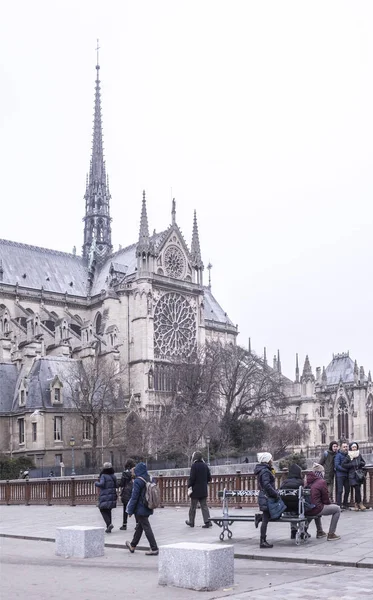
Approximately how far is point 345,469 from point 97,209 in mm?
85990

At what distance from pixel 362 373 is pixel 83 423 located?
181 ft

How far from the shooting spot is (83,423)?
193 feet

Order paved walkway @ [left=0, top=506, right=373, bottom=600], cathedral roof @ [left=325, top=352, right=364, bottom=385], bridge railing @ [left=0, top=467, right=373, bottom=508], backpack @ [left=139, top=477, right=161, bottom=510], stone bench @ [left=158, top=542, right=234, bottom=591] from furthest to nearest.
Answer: cathedral roof @ [left=325, top=352, right=364, bottom=385], bridge railing @ [left=0, top=467, right=373, bottom=508], backpack @ [left=139, top=477, right=161, bottom=510], stone bench @ [left=158, top=542, right=234, bottom=591], paved walkway @ [left=0, top=506, right=373, bottom=600]

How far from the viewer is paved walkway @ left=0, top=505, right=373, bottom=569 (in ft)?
44.3

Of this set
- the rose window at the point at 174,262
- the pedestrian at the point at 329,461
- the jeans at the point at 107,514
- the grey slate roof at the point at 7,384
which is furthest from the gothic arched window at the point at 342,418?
the jeans at the point at 107,514

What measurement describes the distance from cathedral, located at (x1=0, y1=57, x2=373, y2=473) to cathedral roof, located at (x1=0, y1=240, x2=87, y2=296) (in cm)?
15

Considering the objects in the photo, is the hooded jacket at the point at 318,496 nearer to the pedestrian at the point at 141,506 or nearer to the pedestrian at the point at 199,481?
the pedestrian at the point at 141,506

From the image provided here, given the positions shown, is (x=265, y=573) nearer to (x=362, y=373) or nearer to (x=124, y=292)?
(x=124, y=292)

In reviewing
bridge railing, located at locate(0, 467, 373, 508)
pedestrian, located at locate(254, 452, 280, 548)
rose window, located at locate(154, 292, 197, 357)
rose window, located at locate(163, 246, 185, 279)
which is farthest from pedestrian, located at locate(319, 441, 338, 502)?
rose window, located at locate(163, 246, 185, 279)

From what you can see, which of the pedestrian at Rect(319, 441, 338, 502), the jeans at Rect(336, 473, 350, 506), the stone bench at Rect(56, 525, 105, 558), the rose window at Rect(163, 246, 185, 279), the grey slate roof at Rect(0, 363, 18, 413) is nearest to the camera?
the stone bench at Rect(56, 525, 105, 558)

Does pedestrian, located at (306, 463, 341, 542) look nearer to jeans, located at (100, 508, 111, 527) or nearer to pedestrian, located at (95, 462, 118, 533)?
pedestrian, located at (95, 462, 118, 533)

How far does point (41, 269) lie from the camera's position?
87.4m

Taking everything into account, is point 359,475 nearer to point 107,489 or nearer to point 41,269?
point 107,489

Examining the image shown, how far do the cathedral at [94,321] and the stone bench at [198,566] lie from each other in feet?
151
